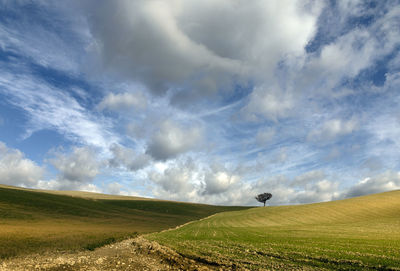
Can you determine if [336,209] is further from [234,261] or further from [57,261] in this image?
[57,261]

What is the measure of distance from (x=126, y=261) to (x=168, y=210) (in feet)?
384

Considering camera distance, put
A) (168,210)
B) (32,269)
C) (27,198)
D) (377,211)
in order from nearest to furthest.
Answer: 1. (32,269)
2. (377,211)
3. (27,198)
4. (168,210)

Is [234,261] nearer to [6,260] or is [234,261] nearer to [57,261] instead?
[57,261]

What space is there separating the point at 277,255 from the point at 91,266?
14544mm

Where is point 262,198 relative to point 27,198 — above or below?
above

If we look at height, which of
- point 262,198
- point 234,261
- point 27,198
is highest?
point 262,198

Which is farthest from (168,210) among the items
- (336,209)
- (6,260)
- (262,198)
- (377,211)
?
(6,260)

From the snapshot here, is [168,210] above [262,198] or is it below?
below

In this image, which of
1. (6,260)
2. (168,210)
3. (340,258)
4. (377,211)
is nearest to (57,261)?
(6,260)

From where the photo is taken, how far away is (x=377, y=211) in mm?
74562

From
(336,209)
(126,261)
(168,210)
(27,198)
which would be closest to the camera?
(126,261)

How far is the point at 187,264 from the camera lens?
17.9 m

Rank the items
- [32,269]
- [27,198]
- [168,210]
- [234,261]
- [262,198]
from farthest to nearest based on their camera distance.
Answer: [262,198], [168,210], [27,198], [234,261], [32,269]

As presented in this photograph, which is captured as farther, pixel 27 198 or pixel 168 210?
pixel 168 210
